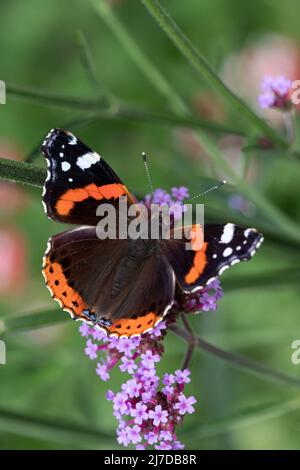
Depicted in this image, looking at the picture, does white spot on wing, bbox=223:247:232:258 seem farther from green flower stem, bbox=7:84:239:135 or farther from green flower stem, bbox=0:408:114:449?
green flower stem, bbox=0:408:114:449

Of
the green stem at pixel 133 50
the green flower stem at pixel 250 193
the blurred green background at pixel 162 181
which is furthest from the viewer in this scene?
the blurred green background at pixel 162 181

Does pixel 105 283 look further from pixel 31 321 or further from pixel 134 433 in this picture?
pixel 134 433

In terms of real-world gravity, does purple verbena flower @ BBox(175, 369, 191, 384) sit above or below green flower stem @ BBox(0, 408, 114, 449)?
below

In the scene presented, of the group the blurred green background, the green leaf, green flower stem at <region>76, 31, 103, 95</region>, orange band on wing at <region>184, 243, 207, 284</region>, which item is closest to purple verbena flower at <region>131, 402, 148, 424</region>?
orange band on wing at <region>184, 243, 207, 284</region>

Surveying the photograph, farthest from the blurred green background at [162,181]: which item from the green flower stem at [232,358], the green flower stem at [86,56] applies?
the green flower stem at [86,56]

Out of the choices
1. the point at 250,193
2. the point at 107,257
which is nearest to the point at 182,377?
the point at 107,257

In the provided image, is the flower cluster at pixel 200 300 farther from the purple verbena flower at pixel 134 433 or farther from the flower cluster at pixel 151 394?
the purple verbena flower at pixel 134 433
